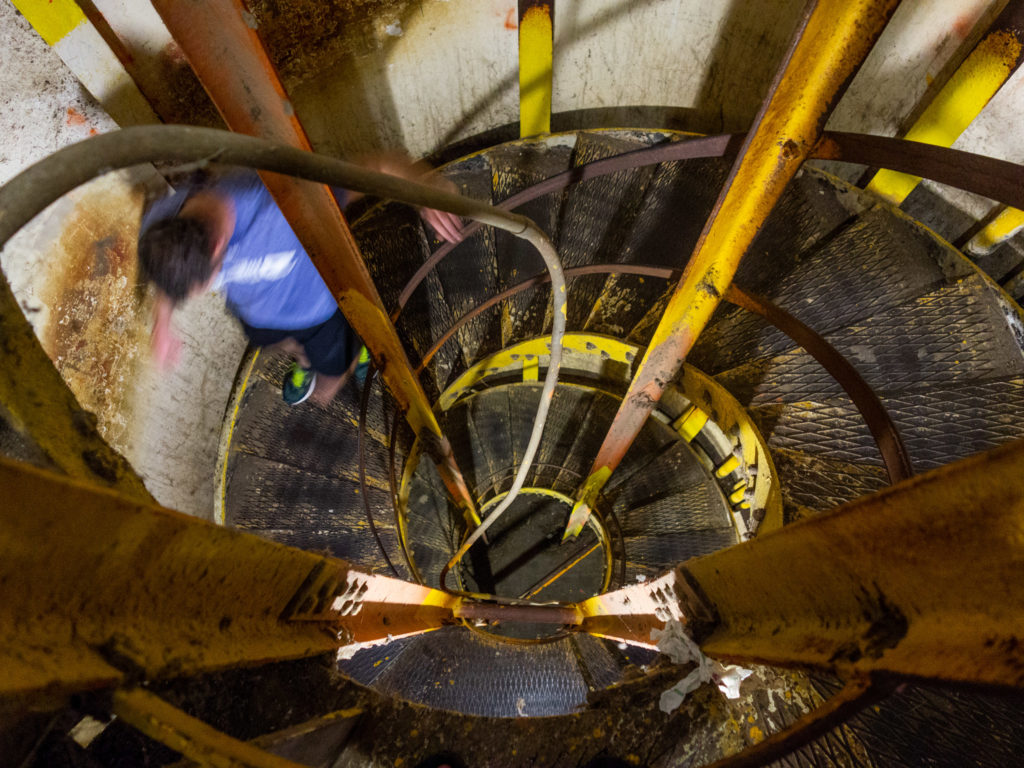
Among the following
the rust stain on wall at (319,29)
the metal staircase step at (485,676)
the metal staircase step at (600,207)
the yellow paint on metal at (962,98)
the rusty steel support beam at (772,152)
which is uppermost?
the rust stain on wall at (319,29)

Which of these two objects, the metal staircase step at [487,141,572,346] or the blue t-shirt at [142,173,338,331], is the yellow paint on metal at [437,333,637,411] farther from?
the blue t-shirt at [142,173,338,331]

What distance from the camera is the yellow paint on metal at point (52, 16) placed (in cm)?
252

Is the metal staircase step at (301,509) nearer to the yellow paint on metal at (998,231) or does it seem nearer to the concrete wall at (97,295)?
the concrete wall at (97,295)

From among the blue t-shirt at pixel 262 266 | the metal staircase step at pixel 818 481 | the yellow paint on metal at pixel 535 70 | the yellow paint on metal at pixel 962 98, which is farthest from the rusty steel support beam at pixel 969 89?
the blue t-shirt at pixel 262 266

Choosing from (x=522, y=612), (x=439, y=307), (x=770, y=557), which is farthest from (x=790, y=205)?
(x=522, y=612)

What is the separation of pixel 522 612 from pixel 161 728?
2936mm

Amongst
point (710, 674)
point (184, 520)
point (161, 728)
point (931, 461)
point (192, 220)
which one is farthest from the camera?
point (931, 461)

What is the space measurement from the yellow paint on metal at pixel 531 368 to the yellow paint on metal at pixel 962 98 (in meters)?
2.83

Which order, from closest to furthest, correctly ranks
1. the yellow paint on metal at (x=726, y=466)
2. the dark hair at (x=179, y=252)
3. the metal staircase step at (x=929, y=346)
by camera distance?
1. the dark hair at (x=179, y=252)
2. the metal staircase step at (x=929, y=346)
3. the yellow paint on metal at (x=726, y=466)

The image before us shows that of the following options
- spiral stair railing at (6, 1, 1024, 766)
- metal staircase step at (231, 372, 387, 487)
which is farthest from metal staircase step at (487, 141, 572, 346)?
metal staircase step at (231, 372, 387, 487)

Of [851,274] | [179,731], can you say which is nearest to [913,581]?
[179,731]

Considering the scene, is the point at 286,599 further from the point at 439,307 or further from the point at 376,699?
the point at 439,307

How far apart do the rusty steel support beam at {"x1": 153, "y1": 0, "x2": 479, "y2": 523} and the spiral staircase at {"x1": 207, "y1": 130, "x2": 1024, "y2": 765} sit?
38 cm

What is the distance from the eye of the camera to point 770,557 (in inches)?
50.8
